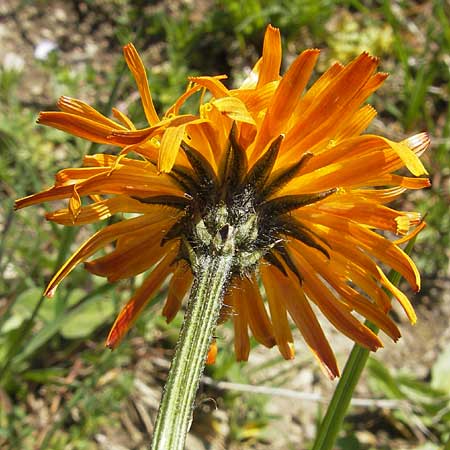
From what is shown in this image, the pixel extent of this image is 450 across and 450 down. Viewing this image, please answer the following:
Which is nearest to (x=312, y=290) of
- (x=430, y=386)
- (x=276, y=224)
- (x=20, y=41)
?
(x=276, y=224)

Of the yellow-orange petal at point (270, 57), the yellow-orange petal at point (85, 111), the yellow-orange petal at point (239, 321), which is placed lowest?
the yellow-orange petal at point (239, 321)

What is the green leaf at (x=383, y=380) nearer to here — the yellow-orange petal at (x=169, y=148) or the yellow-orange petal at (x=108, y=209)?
the yellow-orange petal at (x=108, y=209)

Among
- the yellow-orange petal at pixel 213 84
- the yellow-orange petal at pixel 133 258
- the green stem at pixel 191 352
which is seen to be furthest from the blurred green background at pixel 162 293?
the green stem at pixel 191 352

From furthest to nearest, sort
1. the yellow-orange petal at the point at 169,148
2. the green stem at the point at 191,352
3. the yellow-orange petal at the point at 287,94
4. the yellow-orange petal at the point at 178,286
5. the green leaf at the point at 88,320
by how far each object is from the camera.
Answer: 1. the green leaf at the point at 88,320
2. the yellow-orange petal at the point at 178,286
3. the yellow-orange petal at the point at 287,94
4. the yellow-orange petal at the point at 169,148
5. the green stem at the point at 191,352

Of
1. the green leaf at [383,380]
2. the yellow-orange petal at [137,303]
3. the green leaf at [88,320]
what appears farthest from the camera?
the green leaf at [383,380]

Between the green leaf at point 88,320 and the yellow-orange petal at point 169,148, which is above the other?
the yellow-orange petal at point 169,148

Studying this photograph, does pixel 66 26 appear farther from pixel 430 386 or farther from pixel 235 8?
pixel 430 386

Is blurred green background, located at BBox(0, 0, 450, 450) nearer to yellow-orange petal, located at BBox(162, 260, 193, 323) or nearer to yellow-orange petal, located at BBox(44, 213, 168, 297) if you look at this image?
yellow-orange petal, located at BBox(162, 260, 193, 323)

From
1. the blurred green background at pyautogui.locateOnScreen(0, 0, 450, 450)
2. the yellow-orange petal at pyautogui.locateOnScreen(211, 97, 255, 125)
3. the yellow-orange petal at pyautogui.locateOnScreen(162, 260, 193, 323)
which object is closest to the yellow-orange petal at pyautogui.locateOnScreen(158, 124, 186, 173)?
the yellow-orange petal at pyautogui.locateOnScreen(211, 97, 255, 125)
